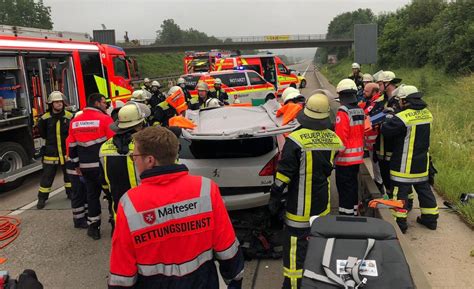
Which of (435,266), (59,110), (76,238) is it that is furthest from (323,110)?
(59,110)

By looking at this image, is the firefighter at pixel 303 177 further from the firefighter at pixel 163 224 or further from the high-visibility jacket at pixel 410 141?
the firefighter at pixel 163 224

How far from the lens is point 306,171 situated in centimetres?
345

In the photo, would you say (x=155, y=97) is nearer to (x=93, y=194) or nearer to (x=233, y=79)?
(x=93, y=194)

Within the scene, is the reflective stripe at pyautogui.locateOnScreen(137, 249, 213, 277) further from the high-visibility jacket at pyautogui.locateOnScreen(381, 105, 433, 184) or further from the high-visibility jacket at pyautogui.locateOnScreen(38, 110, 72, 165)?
the high-visibility jacket at pyautogui.locateOnScreen(38, 110, 72, 165)

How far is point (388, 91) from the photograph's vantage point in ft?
20.1

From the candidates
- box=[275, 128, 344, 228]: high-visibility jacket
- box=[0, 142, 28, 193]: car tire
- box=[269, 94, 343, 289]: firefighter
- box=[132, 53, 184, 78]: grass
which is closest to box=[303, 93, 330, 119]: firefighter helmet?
box=[269, 94, 343, 289]: firefighter

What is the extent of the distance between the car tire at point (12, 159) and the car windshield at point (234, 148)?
4522mm

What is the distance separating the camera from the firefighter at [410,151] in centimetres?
440

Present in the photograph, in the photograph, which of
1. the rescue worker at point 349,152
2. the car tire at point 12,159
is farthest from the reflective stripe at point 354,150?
the car tire at point 12,159

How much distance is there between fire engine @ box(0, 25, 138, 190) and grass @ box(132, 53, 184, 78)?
43.4 metres

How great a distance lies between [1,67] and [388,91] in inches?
266

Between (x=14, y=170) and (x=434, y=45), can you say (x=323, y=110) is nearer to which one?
(x=14, y=170)

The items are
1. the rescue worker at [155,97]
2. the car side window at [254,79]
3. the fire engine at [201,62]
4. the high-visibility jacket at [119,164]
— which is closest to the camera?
the high-visibility jacket at [119,164]

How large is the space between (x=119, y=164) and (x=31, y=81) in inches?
214
